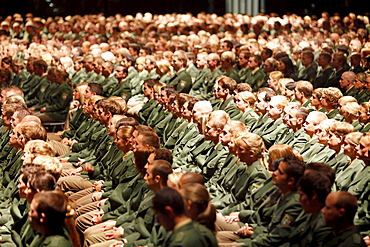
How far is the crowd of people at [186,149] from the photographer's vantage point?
4035 millimetres

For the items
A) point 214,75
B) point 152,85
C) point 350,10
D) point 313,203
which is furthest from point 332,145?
point 350,10

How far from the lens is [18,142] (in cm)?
629

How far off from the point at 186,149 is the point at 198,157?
0.46 meters

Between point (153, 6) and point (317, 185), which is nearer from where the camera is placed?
point (317, 185)

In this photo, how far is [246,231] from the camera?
4797 millimetres

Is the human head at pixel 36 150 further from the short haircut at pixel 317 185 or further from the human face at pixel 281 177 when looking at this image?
the short haircut at pixel 317 185

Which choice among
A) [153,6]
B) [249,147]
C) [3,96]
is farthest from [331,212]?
[153,6]

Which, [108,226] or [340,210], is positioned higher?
[340,210]

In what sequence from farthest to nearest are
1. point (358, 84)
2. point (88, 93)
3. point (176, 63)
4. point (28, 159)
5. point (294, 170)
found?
point (176, 63) < point (358, 84) < point (88, 93) < point (28, 159) < point (294, 170)

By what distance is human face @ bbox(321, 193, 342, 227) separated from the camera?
3.77 metres

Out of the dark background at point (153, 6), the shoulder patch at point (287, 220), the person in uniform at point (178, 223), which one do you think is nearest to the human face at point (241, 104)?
the shoulder patch at point (287, 220)

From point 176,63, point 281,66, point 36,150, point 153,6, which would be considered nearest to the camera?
point 36,150

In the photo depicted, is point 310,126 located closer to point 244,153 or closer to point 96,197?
point 244,153

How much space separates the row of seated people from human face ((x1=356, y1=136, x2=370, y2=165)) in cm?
1
